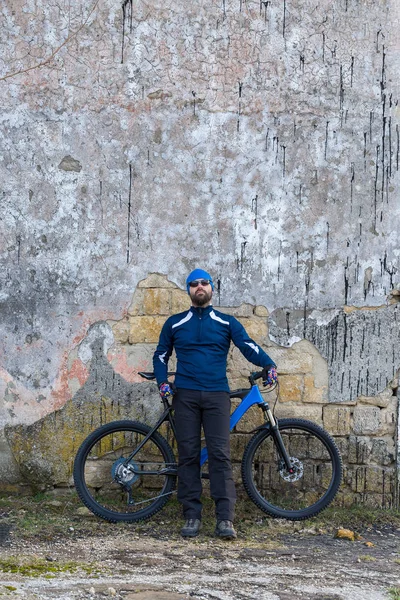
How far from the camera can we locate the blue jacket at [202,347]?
550cm

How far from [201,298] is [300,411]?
1.25m

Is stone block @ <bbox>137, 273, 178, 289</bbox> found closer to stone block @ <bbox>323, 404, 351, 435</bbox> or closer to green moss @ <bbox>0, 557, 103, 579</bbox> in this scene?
stone block @ <bbox>323, 404, 351, 435</bbox>

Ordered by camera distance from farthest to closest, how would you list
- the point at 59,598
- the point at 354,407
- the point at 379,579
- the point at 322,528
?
1. the point at 354,407
2. the point at 322,528
3. the point at 379,579
4. the point at 59,598

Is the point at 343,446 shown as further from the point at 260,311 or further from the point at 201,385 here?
the point at 201,385

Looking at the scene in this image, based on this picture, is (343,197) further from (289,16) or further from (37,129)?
(37,129)

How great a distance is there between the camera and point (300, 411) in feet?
19.9

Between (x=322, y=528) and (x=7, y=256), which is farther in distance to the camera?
(x=7, y=256)

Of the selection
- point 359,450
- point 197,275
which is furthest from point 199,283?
point 359,450

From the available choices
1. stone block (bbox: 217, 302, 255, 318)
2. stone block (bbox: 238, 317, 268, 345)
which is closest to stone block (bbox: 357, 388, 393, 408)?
stone block (bbox: 238, 317, 268, 345)

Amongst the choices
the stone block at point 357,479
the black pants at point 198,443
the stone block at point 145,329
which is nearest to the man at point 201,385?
the black pants at point 198,443

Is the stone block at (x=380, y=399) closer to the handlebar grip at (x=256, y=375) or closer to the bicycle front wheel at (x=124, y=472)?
the handlebar grip at (x=256, y=375)

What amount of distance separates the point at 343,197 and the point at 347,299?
31.1 inches

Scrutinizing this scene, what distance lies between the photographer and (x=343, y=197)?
6.14m

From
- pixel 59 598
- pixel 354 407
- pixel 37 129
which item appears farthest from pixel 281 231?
pixel 59 598
